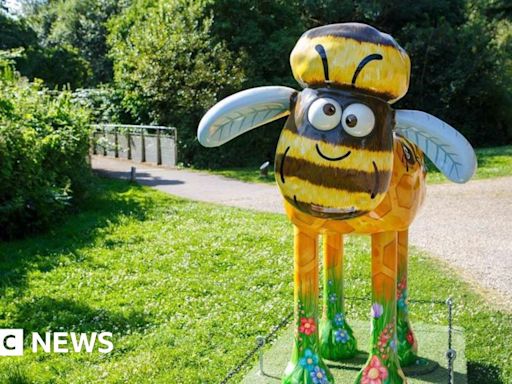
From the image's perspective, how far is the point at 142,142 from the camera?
67.9 feet

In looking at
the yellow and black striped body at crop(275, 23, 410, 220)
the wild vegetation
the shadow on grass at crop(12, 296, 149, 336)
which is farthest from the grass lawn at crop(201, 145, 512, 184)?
the yellow and black striped body at crop(275, 23, 410, 220)

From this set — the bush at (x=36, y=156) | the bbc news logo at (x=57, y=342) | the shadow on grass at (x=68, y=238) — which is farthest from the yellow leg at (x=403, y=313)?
the bush at (x=36, y=156)

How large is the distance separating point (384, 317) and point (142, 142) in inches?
694

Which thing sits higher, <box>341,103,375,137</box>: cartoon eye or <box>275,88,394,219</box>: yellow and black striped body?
<box>341,103,375,137</box>: cartoon eye

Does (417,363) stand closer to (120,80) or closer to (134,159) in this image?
(134,159)

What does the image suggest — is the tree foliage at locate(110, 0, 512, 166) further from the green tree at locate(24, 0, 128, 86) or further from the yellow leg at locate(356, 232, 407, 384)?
the yellow leg at locate(356, 232, 407, 384)

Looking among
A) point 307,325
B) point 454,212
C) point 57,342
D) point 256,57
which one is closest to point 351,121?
point 307,325

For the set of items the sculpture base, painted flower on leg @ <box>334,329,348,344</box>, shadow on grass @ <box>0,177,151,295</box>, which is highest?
painted flower on leg @ <box>334,329,348,344</box>

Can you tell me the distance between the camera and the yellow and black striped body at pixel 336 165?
3174mm

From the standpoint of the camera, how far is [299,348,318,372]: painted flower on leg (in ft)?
12.9

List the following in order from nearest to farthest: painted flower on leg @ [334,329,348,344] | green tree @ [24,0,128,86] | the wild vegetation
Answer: painted flower on leg @ [334,329,348,344] → the wild vegetation → green tree @ [24,0,128,86]

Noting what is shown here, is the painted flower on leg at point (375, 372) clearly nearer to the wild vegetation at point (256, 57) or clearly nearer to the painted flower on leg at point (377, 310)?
the painted flower on leg at point (377, 310)

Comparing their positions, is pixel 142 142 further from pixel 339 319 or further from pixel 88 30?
pixel 88 30

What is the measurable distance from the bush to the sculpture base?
5.72 metres
